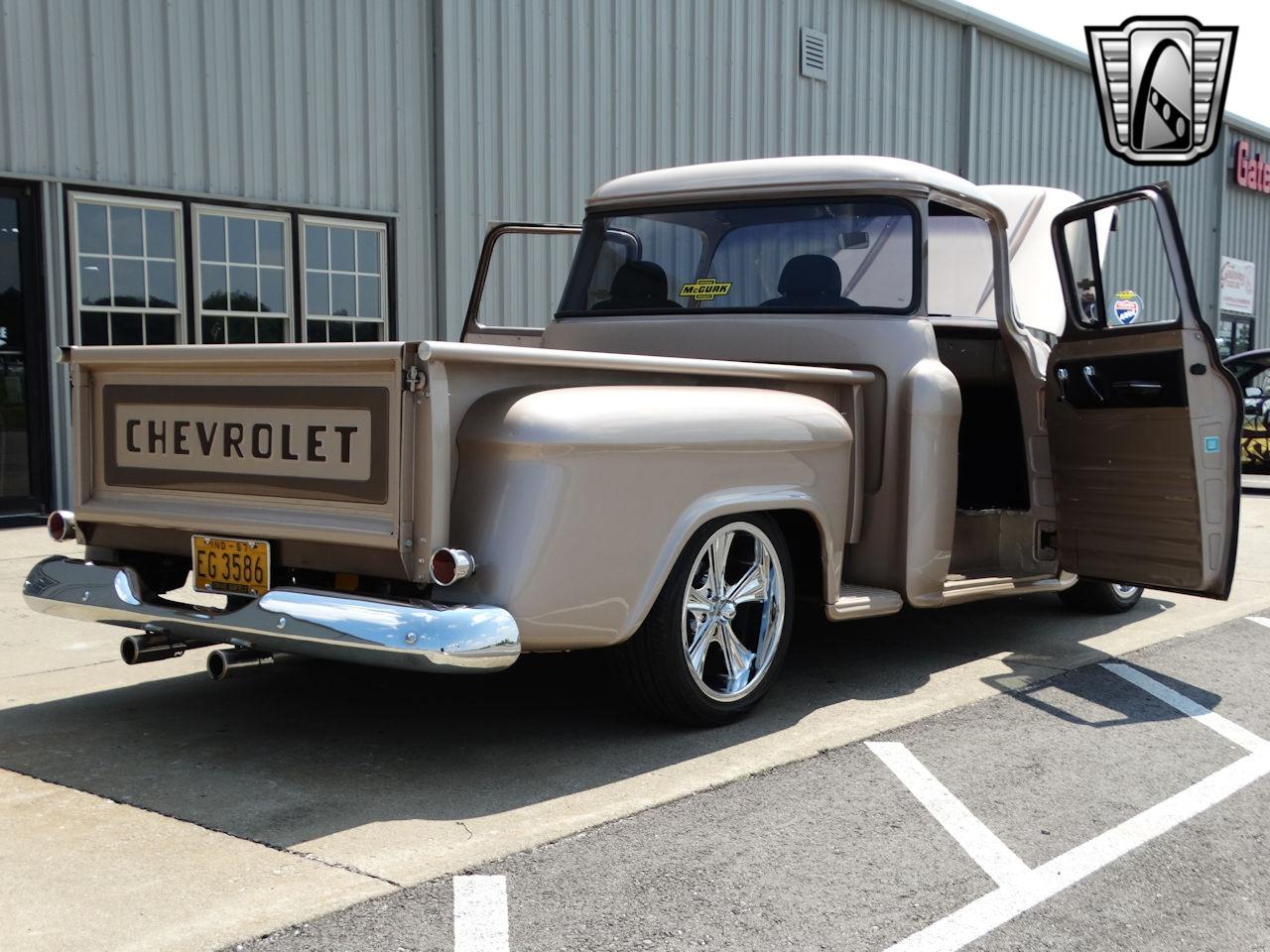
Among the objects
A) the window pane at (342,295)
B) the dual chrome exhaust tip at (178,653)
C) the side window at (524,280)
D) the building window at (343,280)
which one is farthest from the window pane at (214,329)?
the dual chrome exhaust tip at (178,653)

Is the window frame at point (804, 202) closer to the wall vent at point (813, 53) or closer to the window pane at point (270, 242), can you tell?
the window pane at point (270, 242)

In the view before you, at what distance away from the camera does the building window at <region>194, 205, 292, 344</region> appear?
10.8 meters

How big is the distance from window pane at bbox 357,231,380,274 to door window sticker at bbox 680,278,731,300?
6.70 metres

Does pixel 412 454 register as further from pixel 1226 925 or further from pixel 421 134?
pixel 421 134

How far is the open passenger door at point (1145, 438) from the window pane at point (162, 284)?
7.36 m

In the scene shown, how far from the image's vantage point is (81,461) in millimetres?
4629

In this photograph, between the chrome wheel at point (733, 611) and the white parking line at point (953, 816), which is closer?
the white parking line at point (953, 816)

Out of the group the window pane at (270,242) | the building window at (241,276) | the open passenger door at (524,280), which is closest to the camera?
the building window at (241,276)

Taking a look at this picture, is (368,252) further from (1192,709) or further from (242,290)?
(1192,709)

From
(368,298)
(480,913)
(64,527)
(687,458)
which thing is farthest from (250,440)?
(368,298)

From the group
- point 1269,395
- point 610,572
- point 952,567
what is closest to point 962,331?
point 952,567

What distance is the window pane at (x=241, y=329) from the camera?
11.0 metres

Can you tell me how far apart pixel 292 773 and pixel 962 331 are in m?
3.80

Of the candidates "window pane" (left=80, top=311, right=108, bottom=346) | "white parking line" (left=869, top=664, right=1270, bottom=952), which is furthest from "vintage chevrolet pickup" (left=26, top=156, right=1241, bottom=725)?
"window pane" (left=80, top=311, right=108, bottom=346)
